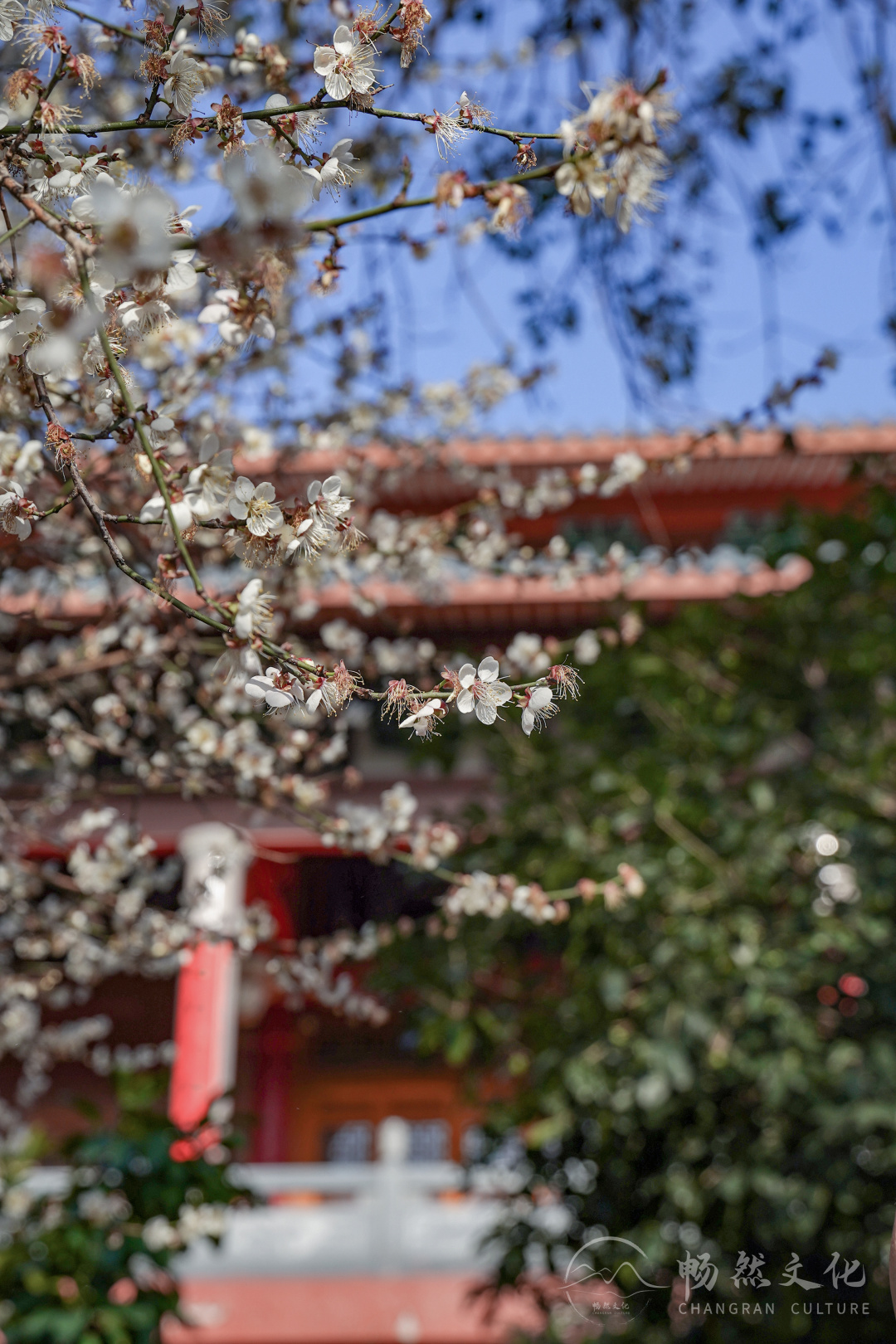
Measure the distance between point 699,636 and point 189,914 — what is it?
1.56 meters

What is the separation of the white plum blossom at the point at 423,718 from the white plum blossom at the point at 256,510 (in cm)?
19

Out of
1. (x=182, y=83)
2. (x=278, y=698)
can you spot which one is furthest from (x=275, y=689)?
(x=182, y=83)

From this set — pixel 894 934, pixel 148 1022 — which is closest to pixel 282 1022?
pixel 148 1022

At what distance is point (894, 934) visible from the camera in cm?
265

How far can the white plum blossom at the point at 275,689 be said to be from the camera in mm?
930

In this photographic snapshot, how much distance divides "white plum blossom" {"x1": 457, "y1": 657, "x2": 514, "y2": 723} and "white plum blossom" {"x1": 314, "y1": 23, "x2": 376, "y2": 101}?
0.49 meters

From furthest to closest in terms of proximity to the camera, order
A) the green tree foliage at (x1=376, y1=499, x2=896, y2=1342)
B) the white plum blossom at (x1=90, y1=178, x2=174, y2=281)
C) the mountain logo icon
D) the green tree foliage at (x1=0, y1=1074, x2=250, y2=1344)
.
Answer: the mountain logo icon < the green tree foliage at (x1=376, y1=499, x2=896, y2=1342) < the green tree foliage at (x1=0, y1=1074, x2=250, y2=1344) < the white plum blossom at (x1=90, y1=178, x2=174, y2=281)

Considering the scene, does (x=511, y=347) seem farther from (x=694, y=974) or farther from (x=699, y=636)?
(x=694, y=974)

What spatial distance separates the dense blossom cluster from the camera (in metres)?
0.91

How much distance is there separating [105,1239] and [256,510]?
2.10 m

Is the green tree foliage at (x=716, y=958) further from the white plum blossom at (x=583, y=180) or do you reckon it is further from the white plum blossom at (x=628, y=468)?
the white plum blossom at (x=583, y=180)

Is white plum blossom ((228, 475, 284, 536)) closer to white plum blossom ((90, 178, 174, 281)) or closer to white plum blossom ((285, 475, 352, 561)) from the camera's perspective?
white plum blossom ((285, 475, 352, 561))

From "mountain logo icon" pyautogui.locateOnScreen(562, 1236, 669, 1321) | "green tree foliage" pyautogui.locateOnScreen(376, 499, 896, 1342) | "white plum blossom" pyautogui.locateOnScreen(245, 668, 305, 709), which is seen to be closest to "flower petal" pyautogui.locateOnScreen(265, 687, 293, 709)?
"white plum blossom" pyautogui.locateOnScreen(245, 668, 305, 709)

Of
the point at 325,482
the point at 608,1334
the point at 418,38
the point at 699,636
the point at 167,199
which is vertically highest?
the point at 699,636
